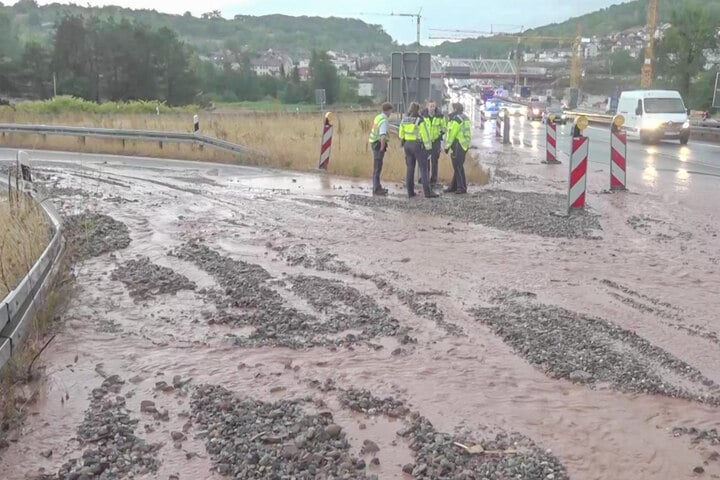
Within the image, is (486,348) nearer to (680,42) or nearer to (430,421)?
(430,421)

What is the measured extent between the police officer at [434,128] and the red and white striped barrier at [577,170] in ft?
10.2

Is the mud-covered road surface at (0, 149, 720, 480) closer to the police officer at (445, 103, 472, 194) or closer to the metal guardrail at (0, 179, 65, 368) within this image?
the metal guardrail at (0, 179, 65, 368)

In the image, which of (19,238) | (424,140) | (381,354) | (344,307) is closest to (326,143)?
(424,140)

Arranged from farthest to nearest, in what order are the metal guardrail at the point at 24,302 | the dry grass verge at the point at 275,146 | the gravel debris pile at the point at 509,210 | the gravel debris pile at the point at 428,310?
the dry grass verge at the point at 275,146 < the gravel debris pile at the point at 509,210 < the gravel debris pile at the point at 428,310 < the metal guardrail at the point at 24,302

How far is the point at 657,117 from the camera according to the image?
29703mm

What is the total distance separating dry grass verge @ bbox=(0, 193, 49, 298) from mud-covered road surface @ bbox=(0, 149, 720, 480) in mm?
596

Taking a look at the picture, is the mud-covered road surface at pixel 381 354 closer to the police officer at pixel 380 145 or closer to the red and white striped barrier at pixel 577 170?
the red and white striped barrier at pixel 577 170

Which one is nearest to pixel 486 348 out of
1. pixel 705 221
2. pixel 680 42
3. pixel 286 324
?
pixel 286 324

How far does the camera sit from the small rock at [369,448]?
13.5ft

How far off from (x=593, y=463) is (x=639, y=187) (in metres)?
12.7

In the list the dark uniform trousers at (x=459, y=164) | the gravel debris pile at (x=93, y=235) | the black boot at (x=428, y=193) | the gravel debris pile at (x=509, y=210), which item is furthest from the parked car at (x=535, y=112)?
the gravel debris pile at (x=93, y=235)

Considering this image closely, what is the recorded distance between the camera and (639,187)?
50.8 feet

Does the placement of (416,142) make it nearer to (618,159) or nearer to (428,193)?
(428,193)

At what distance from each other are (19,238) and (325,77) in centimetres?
9808
